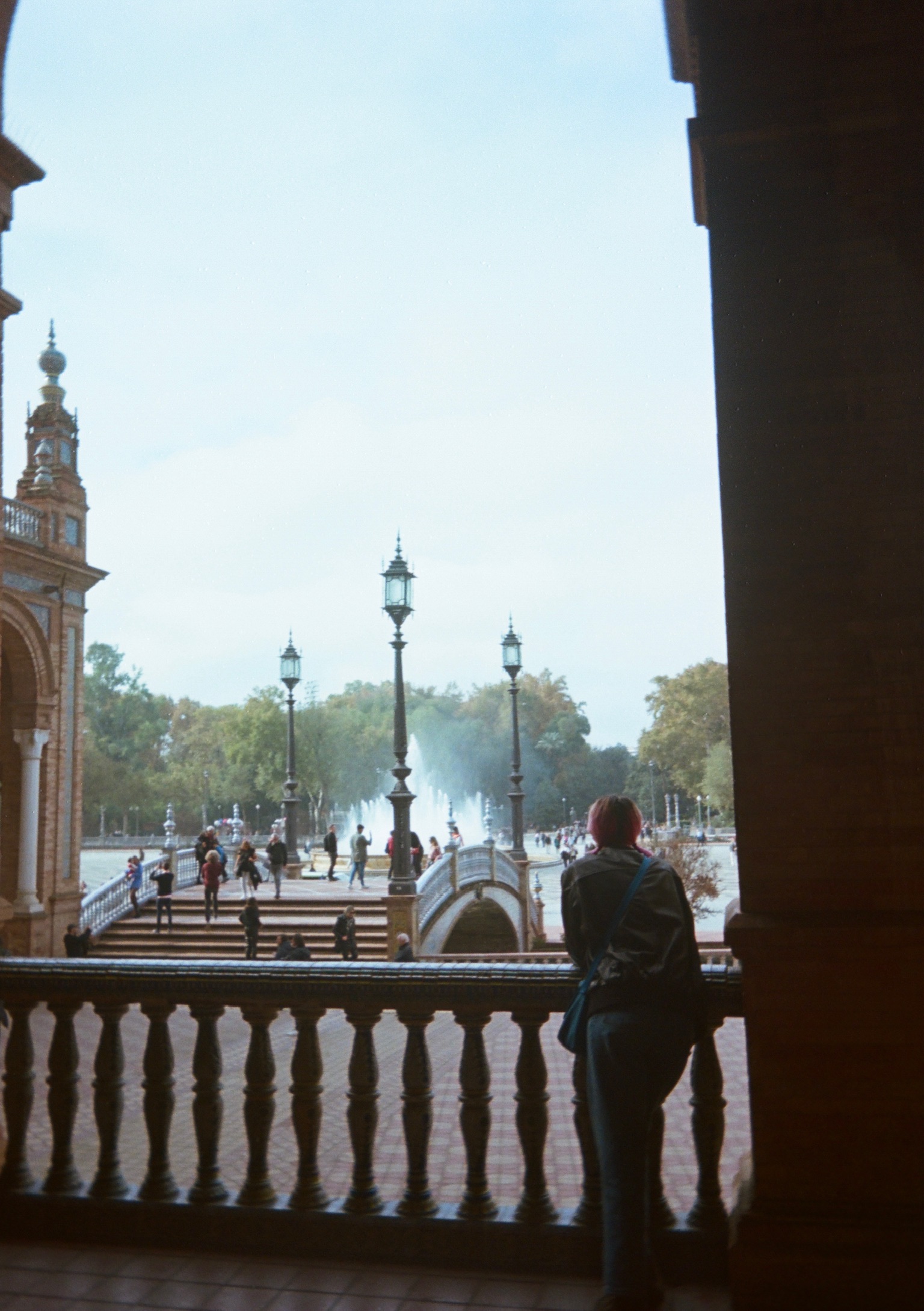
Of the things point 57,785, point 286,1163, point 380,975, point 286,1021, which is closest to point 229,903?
point 57,785

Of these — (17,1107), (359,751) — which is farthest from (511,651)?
(359,751)

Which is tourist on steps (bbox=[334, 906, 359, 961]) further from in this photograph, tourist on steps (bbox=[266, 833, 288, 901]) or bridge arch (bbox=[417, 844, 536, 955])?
tourist on steps (bbox=[266, 833, 288, 901])

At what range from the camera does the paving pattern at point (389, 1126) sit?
761cm

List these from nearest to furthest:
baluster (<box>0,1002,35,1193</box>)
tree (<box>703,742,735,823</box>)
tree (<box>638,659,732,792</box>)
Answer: baluster (<box>0,1002,35,1193</box>) → tree (<box>703,742,735,823</box>) → tree (<box>638,659,732,792</box>)

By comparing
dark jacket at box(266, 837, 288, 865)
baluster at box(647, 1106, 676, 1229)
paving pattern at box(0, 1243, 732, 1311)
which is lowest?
dark jacket at box(266, 837, 288, 865)

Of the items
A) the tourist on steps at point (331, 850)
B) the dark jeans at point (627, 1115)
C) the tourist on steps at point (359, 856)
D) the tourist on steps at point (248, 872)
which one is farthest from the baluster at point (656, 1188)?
the tourist on steps at point (331, 850)

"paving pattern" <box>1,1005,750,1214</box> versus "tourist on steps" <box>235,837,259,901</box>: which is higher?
"tourist on steps" <box>235,837,259,901</box>

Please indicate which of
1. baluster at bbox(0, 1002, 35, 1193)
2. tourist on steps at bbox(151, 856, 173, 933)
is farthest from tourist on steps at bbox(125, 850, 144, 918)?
baluster at bbox(0, 1002, 35, 1193)

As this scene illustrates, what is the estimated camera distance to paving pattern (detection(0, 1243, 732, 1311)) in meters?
2.97

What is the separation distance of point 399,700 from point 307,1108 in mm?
17600

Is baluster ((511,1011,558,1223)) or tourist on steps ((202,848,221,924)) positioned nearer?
baluster ((511,1011,558,1223))

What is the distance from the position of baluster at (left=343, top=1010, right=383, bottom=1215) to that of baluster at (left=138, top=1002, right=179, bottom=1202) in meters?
0.59

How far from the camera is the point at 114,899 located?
26109mm

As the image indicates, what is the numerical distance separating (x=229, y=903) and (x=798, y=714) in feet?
84.5
